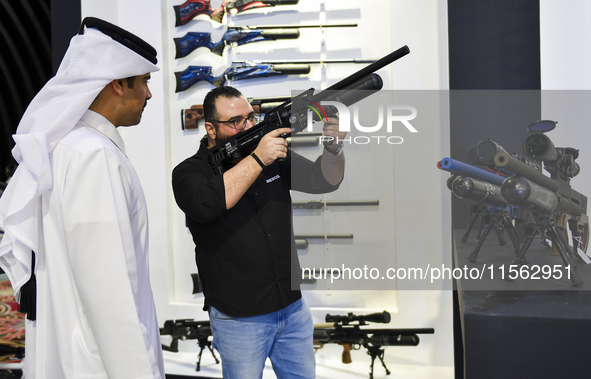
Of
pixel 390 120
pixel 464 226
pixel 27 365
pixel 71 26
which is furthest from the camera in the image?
pixel 71 26

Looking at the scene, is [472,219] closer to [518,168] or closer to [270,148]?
[518,168]

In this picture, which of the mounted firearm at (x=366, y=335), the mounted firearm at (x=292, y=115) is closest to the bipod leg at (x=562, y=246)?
the mounted firearm at (x=292, y=115)

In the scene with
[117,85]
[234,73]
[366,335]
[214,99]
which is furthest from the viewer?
[234,73]

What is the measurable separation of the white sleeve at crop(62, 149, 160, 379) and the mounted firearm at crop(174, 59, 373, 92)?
2.18 metres

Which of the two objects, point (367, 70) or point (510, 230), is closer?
point (510, 230)

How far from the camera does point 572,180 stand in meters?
1.19

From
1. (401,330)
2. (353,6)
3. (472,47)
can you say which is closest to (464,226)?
(472,47)

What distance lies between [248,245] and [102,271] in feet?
2.15

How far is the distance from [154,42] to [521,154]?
9.51 feet

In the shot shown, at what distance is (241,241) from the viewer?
64.2 inches

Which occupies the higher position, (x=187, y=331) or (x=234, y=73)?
(x=234, y=73)

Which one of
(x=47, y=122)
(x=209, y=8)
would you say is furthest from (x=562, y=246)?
(x=209, y=8)

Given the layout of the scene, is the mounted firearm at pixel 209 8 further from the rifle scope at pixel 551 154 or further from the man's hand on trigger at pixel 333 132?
the rifle scope at pixel 551 154

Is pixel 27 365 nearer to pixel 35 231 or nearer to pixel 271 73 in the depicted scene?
pixel 35 231
